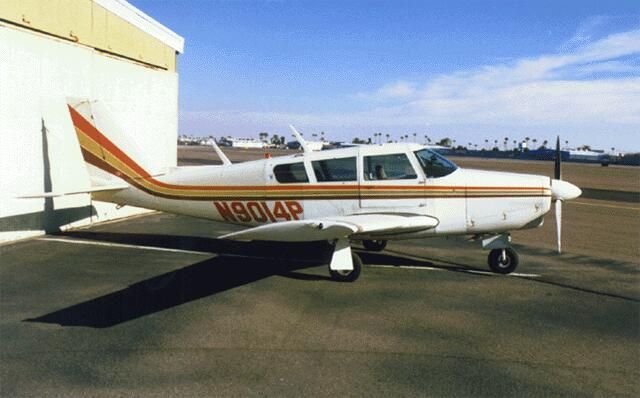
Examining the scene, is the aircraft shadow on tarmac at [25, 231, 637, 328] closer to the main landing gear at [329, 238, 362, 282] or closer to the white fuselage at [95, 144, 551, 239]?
the main landing gear at [329, 238, 362, 282]

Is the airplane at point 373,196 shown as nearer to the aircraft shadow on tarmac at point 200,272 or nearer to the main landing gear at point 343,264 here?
the main landing gear at point 343,264

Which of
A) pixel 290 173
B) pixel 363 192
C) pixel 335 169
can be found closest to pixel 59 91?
pixel 290 173

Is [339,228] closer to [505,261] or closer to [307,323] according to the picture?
[307,323]

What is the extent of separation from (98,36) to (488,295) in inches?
499

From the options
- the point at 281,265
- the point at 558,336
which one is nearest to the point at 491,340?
the point at 558,336

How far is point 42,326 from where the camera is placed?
6.39m

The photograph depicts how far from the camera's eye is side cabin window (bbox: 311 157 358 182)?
30.2 feet

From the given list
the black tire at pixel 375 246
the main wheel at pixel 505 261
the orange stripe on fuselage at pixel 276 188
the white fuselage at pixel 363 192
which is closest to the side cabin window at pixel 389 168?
the white fuselage at pixel 363 192

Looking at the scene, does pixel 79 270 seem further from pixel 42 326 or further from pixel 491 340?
pixel 491 340

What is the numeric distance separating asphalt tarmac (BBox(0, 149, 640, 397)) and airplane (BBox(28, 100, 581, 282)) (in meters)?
0.92

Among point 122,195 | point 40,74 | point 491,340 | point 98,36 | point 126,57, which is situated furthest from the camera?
point 126,57

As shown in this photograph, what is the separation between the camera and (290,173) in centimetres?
952

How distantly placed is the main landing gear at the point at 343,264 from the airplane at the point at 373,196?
0.02m

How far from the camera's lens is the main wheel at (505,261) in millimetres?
9375
